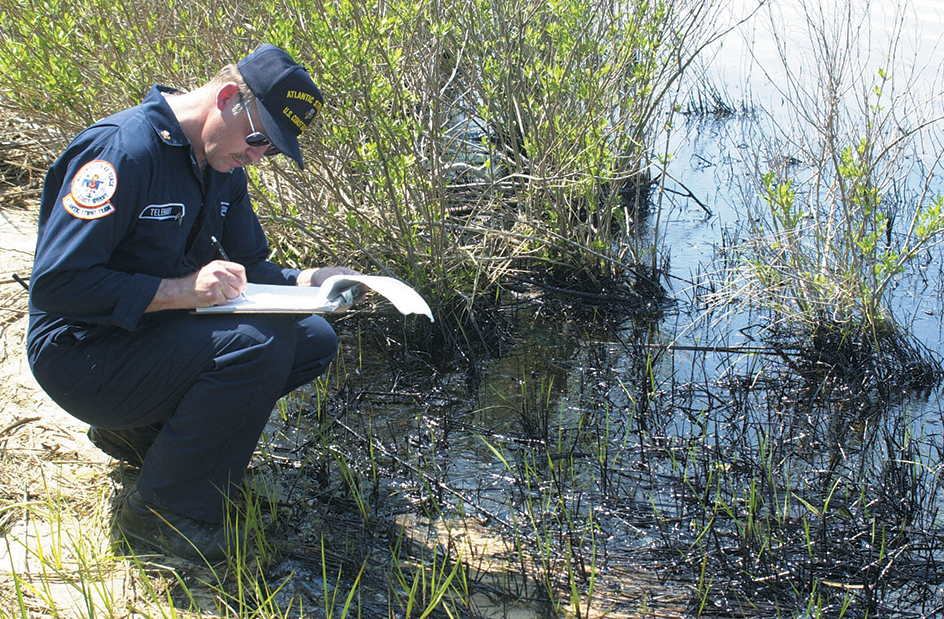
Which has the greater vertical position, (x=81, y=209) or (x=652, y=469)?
(x=81, y=209)

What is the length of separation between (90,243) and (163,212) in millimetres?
289

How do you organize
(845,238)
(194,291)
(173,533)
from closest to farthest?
(194,291), (173,533), (845,238)

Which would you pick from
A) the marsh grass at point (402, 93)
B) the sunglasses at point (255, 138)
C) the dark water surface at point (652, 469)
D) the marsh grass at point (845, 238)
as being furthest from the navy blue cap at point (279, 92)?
the marsh grass at point (845, 238)

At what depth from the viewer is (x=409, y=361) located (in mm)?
4656

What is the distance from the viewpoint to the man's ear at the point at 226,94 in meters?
2.60

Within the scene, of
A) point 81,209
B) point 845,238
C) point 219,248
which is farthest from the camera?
point 845,238

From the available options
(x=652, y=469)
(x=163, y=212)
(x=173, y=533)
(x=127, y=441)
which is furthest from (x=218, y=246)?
(x=652, y=469)

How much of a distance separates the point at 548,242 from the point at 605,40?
4.88 ft

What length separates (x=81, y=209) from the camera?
237 centimetres

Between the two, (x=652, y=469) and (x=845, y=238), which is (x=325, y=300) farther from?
(x=845, y=238)

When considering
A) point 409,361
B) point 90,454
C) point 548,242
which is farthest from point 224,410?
point 548,242

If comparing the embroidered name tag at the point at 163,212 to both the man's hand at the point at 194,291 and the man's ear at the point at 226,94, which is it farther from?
the man's ear at the point at 226,94

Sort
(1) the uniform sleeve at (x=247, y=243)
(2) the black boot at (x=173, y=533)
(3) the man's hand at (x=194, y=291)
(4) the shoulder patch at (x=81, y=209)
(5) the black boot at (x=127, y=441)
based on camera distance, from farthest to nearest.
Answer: (1) the uniform sleeve at (x=247, y=243) < (5) the black boot at (x=127, y=441) < (2) the black boot at (x=173, y=533) < (3) the man's hand at (x=194, y=291) < (4) the shoulder patch at (x=81, y=209)

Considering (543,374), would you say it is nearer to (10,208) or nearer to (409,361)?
(409,361)
